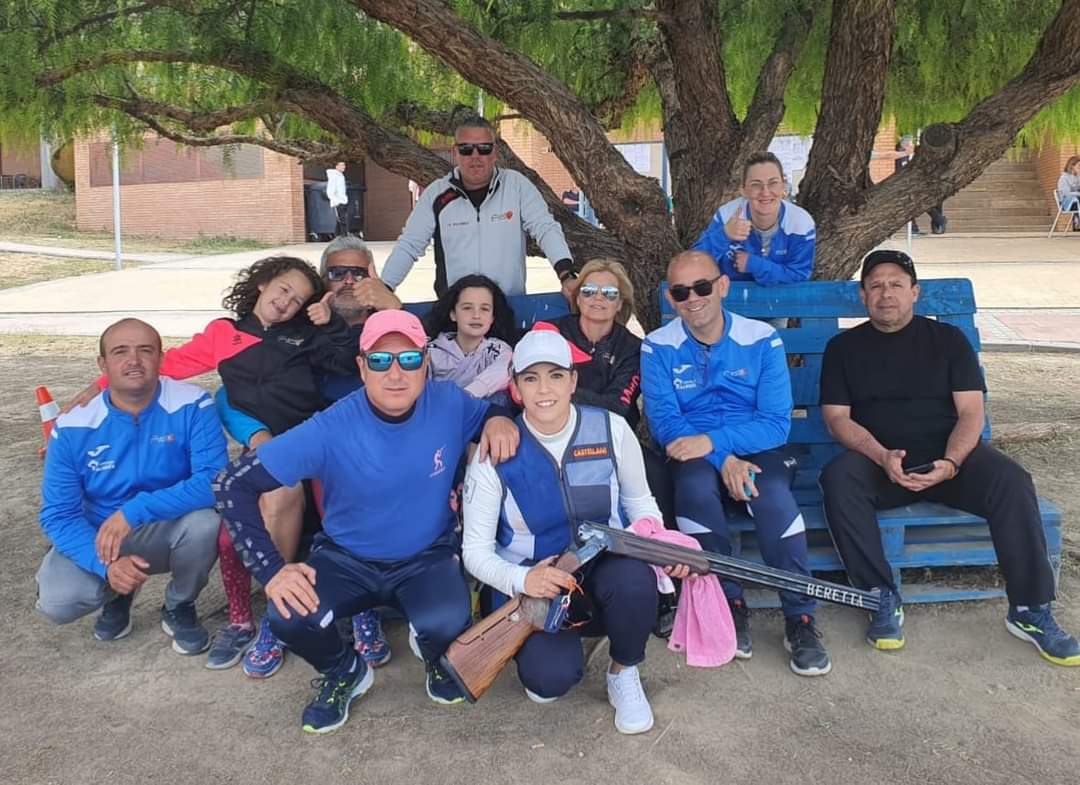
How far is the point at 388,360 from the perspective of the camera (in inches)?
122

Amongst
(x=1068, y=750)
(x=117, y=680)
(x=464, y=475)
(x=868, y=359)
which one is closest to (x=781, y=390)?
(x=868, y=359)

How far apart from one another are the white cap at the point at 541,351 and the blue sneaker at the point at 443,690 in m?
1.02

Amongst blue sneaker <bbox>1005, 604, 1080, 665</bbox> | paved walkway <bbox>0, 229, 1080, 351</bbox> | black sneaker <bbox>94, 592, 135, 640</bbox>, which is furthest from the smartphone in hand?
paved walkway <bbox>0, 229, 1080, 351</bbox>

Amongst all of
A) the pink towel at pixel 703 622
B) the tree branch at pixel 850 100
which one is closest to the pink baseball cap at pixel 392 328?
the pink towel at pixel 703 622

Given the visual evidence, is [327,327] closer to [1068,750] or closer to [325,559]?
[325,559]

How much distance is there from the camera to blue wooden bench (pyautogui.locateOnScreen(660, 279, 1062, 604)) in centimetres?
369

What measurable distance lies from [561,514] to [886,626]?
128 centimetres

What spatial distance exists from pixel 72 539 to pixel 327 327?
1.26 metres

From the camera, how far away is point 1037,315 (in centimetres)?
1190

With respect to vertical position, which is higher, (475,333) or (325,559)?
(475,333)

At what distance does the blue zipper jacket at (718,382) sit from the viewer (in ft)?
12.4

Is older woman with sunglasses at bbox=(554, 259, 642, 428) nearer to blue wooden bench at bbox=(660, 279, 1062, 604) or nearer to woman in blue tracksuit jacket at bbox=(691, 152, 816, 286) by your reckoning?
blue wooden bench at bbox=(660, 279, 1062, 604)

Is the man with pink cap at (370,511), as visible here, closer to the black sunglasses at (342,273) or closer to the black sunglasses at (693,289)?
the black sunglasses at (693,289)

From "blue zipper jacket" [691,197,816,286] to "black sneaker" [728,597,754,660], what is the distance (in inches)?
66.0
